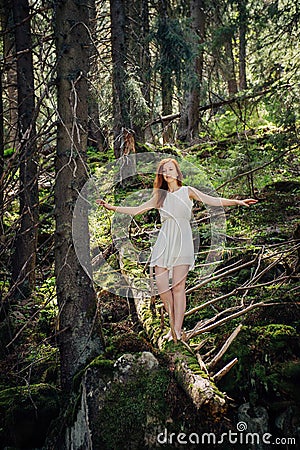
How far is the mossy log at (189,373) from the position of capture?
3.36m

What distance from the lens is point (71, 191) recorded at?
15.5 ft

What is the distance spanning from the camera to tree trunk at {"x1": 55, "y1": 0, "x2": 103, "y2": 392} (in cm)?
470

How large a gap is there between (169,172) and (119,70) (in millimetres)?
4102

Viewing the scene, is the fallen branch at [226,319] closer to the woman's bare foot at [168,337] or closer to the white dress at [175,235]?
the woman's bare foot at [168,337]

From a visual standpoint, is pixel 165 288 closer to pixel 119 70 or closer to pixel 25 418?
pixel 25 418

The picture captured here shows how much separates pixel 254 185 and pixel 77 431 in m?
6.95

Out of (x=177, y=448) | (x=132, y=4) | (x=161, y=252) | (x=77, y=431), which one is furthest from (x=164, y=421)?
(x=132, y=4)

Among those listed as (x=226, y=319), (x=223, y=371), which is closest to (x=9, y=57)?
(x=226, y=319)

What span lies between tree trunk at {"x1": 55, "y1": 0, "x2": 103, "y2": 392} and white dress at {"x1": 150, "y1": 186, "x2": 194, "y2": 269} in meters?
0.81

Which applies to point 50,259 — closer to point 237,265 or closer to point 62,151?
point 237,265

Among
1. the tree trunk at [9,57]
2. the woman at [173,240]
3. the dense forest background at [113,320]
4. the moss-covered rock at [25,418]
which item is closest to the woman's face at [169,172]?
the woman at [173,240]

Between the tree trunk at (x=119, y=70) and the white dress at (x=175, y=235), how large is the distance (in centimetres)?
292

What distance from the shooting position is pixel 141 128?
1009cm

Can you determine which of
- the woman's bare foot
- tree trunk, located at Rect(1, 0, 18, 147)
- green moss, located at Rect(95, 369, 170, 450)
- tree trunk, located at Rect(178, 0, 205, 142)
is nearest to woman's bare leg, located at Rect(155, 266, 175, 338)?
the woman's bare foot
